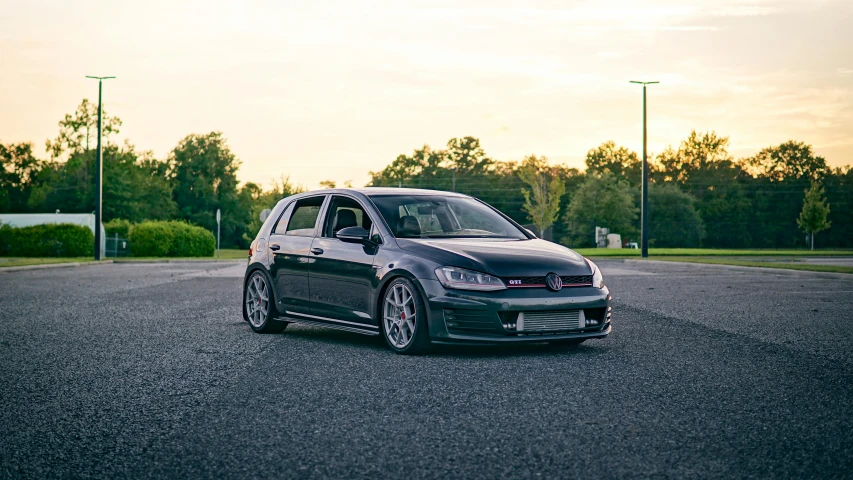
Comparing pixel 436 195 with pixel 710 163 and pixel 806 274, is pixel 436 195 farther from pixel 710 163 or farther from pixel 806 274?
pixel 710 163

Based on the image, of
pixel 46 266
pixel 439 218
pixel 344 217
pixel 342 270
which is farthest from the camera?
pixel 46 266

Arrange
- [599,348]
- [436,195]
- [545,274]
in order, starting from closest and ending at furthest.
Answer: [545,274] < [599,348] < [436,195]

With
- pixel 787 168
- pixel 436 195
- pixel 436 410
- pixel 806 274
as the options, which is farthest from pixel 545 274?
pixel 787 168

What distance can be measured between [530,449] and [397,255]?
402 cm

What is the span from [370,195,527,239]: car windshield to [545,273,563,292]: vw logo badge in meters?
1.26

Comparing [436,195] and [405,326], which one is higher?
[436,195]

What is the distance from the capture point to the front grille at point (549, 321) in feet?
26.6

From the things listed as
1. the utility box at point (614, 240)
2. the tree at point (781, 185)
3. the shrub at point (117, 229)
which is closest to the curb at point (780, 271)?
the shrub at point (117, 229)

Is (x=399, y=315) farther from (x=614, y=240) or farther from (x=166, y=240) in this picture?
(x=614, y=240)

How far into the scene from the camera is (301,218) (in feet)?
33.7

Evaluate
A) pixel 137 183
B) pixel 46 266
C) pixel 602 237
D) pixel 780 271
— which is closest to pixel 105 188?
pixel 137 183

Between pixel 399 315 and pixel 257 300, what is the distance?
2.59 m

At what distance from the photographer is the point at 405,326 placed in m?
8.41

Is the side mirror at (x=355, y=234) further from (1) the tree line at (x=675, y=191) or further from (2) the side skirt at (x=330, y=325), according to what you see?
(1) the tree line at (x=675, y=191)
